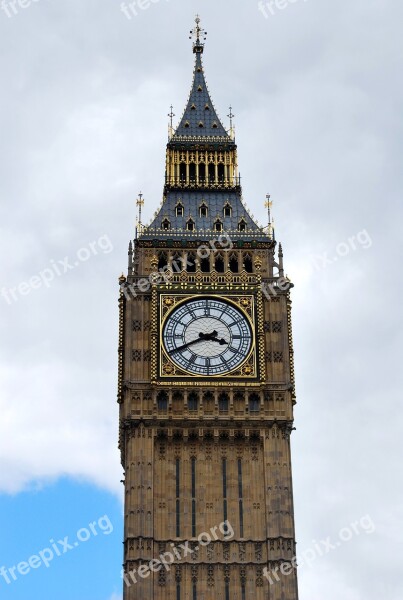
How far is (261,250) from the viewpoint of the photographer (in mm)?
76062

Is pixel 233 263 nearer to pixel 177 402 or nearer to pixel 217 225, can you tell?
pixel 217 225

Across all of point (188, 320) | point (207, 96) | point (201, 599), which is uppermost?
point (207, 96)

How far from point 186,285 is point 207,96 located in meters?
15.1

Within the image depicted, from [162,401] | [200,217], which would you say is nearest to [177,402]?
[162,401]

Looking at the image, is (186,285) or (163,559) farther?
(186,285)

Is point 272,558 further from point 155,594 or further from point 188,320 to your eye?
point 188,320

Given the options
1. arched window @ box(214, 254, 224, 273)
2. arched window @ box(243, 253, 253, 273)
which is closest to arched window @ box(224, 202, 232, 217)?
arched window @ box(243, 253, 253, 273)

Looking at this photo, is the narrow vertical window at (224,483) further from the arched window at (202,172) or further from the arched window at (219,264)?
the arched window at (202,172)

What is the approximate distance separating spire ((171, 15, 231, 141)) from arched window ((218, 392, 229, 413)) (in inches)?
662

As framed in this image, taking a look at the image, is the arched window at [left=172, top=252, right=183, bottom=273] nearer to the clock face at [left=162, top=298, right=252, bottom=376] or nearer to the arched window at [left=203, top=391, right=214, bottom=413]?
the clock face at [left=162, top=298, right=252, bottom=376]

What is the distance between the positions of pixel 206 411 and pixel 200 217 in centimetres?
→ 1163

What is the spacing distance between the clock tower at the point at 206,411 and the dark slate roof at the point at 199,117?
20.6 feet

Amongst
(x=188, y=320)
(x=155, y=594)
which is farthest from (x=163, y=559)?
(x=188, y=320)

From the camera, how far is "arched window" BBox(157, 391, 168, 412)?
7069 centimetres
